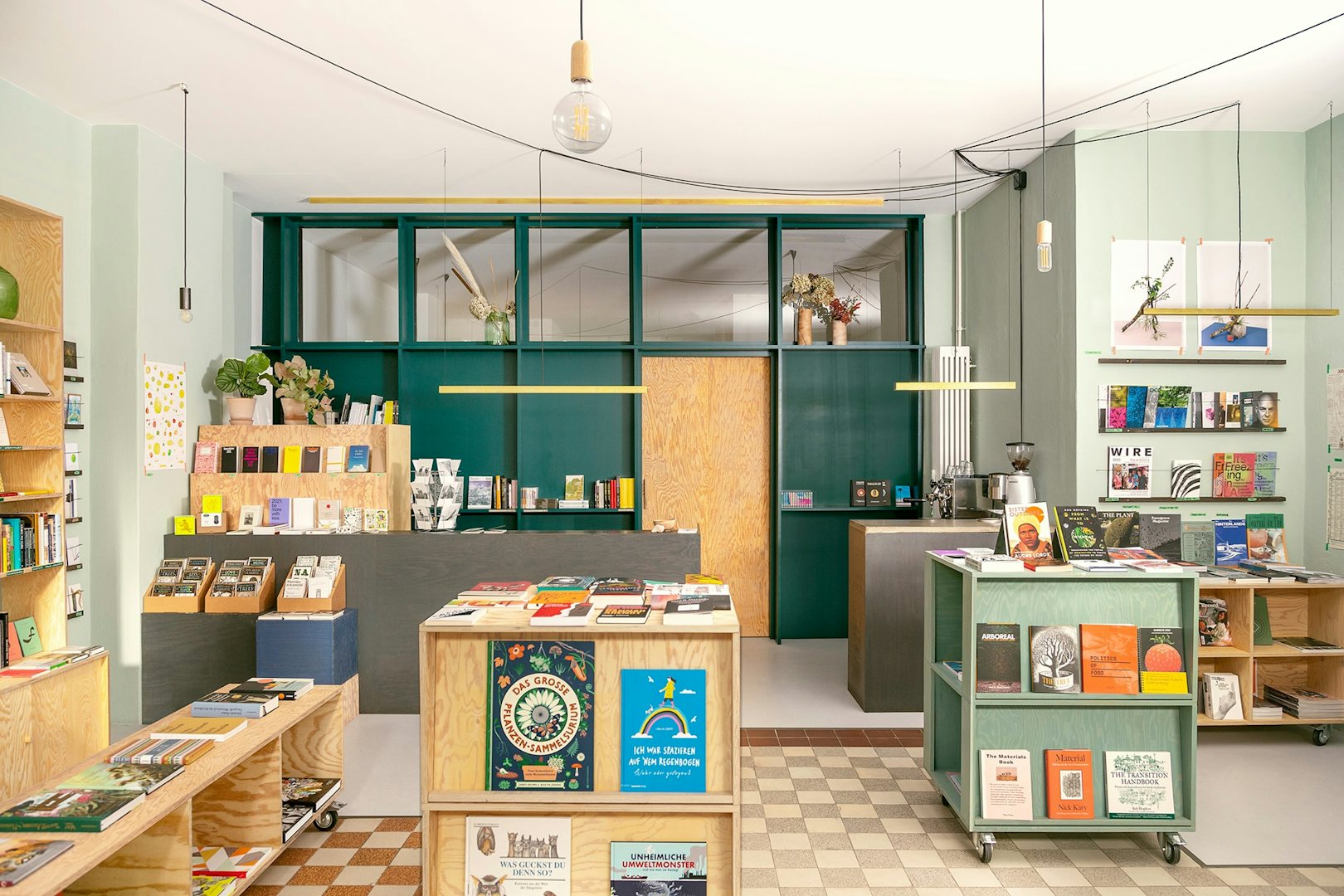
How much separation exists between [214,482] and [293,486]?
0.50 metres

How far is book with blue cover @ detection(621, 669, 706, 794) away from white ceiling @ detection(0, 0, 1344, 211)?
2697 mm

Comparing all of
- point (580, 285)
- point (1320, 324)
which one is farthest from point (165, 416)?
point (1320, 324)

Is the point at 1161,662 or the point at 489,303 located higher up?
the point at 489,303

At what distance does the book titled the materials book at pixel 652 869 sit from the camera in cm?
242

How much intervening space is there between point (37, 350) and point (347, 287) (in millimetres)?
3042

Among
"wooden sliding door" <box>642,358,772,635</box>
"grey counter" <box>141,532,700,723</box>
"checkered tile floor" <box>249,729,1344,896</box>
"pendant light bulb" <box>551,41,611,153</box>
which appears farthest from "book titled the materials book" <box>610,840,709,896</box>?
"wooden sliding door" <box>642,358,772,635</box>

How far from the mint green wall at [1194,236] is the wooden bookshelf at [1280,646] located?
1.37 feet

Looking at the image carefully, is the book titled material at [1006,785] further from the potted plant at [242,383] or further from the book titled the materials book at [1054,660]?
the potted plant at [242,383]

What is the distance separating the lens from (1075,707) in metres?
3.17

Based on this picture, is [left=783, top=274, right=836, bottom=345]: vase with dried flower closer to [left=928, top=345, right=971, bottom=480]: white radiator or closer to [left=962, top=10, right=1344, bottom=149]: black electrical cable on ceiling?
[left=928, top=345, right=971, bottom=480]: white radiator

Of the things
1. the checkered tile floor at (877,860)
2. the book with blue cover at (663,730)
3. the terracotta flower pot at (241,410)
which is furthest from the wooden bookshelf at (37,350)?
the book with blue cover at (663,730)

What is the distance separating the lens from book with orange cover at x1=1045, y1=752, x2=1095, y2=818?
311 centimetres

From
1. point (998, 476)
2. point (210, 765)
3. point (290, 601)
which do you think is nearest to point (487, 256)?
point (290, 601)

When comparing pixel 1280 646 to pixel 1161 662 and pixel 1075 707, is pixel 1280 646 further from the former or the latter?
pixel 1075 707
